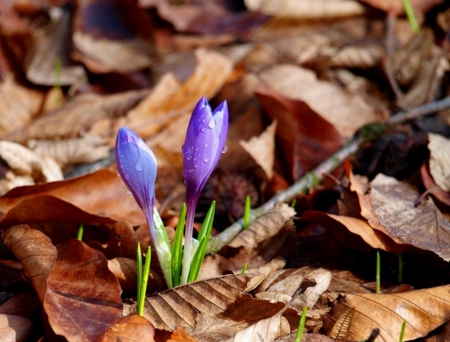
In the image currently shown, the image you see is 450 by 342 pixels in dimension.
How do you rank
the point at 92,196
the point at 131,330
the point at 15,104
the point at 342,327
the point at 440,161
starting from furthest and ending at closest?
the point at 15,104
the point at 440,161
the point at 92,196
the point at 342,327
the point at 131,330

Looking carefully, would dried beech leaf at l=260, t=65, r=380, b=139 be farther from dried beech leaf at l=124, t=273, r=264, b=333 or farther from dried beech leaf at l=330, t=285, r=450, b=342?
dried beech leaf at l=124, t=273, r=264, b=333

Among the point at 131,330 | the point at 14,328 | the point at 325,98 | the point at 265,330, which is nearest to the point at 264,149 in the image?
the point at 325,98

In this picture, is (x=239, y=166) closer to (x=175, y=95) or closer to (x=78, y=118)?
(x=175, y=95)

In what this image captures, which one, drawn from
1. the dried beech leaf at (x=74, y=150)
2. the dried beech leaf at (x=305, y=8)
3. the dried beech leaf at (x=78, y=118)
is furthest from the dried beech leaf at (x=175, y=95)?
the dried beech leaf at (x=305, y=8)

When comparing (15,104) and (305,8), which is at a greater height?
(305,8)

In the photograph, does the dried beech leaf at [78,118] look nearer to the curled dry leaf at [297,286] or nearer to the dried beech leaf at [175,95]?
the dried beech leaf at [175,95]

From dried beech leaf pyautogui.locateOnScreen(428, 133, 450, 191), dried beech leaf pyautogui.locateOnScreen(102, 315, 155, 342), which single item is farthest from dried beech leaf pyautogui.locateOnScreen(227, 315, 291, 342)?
dried beech leaf pyautogui.locateOnScreen(428, 133, 450, 191)
